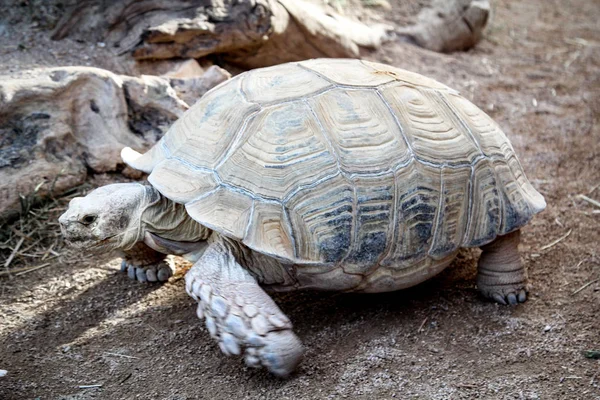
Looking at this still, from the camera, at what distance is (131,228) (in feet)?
10.3

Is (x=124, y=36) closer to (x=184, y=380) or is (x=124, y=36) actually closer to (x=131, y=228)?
(x=131, y=228)

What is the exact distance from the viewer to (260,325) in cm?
273

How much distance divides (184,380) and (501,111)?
157 inches

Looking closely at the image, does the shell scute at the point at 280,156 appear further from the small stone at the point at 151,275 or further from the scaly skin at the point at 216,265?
the small stone at the point at 151,275

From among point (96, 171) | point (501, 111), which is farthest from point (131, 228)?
point (501, 111)

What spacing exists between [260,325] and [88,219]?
94cm

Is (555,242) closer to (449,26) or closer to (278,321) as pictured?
(278,321)

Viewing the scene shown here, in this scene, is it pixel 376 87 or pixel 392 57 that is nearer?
pixel 376 87

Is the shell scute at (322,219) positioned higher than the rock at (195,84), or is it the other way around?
the shell scute at (322,219)


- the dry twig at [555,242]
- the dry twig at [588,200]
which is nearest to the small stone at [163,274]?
the dry twig at [555,242]

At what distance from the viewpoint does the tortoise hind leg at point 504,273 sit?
3403 mm

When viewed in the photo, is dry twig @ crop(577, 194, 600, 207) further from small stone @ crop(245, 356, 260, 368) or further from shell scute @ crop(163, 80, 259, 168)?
small stone @ crop(245, 356, 260, 368)

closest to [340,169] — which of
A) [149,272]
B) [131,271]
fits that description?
[149,272]

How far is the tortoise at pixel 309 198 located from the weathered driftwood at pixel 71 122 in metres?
0.99
